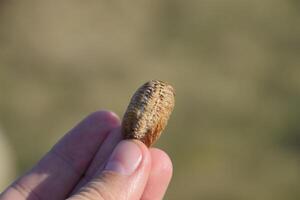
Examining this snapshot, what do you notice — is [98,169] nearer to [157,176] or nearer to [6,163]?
[157,176]

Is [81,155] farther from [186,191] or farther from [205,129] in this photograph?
[205,129]

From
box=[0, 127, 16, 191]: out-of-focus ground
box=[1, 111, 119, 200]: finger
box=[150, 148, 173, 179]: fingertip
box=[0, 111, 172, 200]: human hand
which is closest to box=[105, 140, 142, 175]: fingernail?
box=[0, 111, 172, 200]: human hand

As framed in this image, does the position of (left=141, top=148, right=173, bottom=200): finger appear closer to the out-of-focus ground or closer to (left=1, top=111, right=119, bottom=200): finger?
(left=1, top=111, right=119, bottom=200): finger

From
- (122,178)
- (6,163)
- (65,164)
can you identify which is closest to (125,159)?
(122,178)

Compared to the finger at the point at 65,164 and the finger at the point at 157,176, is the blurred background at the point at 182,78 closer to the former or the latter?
the finger at the point at 65,164

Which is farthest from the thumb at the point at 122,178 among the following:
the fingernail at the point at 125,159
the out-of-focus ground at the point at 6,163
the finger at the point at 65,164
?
the out-of-focus ground at the point at 6,163

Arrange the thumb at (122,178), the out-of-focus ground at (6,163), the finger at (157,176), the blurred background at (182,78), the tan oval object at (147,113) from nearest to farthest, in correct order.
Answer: the thumb at (122,178)
the finger at (157,176)
the tan oval object at (147,113)
the out-of-focus ground at (6,163)
the blurred background at (182,78)
